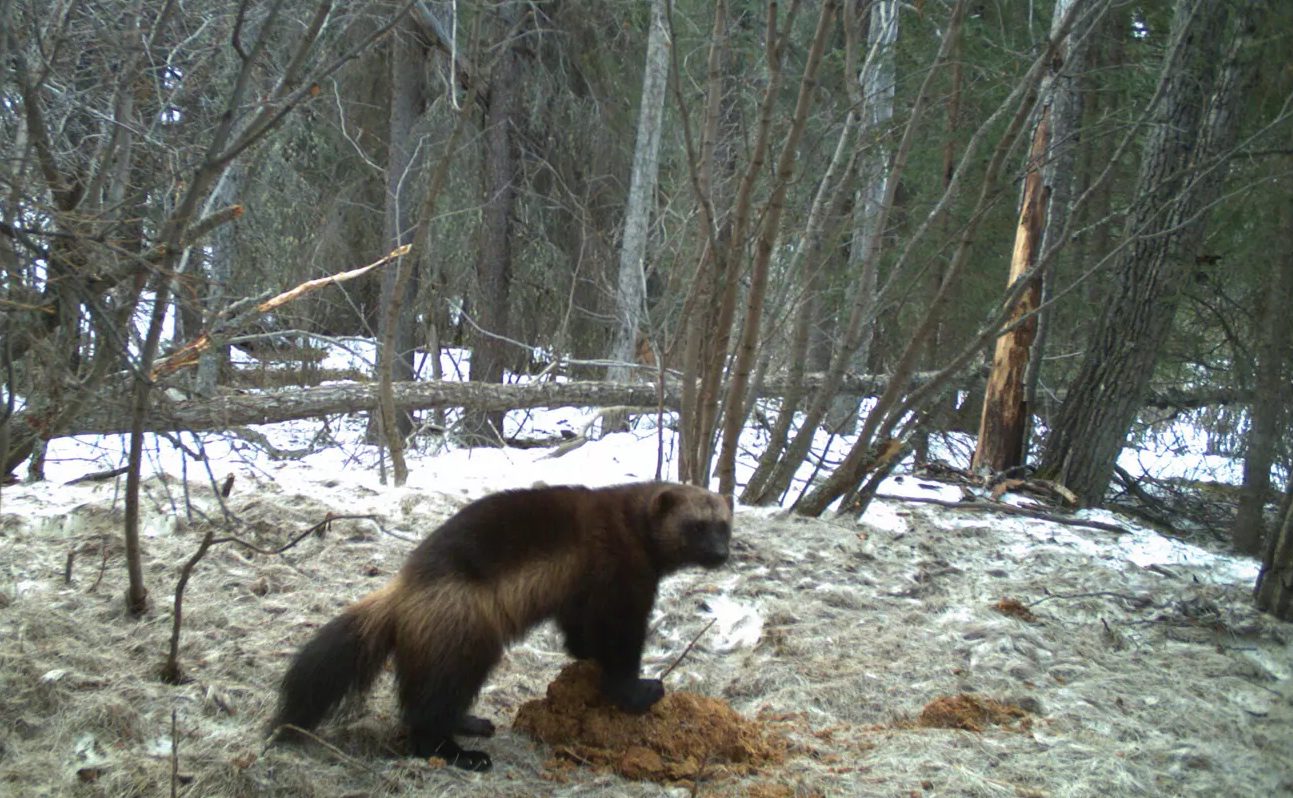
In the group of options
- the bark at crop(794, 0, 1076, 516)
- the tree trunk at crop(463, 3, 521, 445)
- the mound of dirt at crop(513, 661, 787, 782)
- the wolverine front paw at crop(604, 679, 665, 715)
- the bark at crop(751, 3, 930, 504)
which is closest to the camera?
the mound of dirt at crop(513, 661, 787, 782)

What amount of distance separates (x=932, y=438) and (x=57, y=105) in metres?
9.52

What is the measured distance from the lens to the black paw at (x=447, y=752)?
296cm

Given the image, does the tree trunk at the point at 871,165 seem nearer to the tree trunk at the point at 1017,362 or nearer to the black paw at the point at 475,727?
the tree trunk at the point at 1017,362

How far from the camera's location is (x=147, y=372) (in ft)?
9.99

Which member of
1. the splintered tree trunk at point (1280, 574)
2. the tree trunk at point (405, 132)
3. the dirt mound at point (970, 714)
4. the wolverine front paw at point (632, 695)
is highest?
the tree trunk at point (405, 132)

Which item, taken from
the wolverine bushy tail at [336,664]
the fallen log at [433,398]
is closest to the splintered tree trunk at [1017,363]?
the fallen log at [433,398]

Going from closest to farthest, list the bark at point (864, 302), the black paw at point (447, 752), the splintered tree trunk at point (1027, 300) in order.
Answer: the black paw at point (447, 752)
the bark at point (864, 302)
the splintered tree trunk at point (1027, 300)

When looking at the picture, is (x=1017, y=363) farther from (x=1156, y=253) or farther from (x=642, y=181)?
(x=642, y=181)

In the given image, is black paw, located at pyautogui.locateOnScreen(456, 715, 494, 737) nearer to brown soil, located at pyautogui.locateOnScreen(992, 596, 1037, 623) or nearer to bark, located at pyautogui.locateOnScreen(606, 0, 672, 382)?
brown soil, located at pyautogui.locateOnScreen(992, 596, 1037, 623)

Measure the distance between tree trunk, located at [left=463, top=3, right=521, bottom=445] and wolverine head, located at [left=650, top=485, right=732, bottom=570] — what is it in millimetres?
9075

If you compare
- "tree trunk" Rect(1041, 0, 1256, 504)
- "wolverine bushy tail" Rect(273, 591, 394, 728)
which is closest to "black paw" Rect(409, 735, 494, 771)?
"wolverine bushy tail" Rect(273, 591, 394, 728)

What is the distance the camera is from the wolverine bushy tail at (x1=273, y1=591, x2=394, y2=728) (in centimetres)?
282

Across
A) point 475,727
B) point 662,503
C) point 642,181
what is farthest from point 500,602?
point 642,181

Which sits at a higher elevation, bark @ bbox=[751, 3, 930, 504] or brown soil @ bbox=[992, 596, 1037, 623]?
bark @ bbox=[751, 3, 930, 504]
